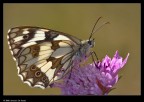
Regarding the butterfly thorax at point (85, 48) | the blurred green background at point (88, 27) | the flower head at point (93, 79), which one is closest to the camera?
the flower head at point (93, 79)

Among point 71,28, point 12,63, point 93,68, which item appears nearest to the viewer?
point 93,68

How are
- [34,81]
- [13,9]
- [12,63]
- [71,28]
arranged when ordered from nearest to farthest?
[34,81]
[12,63]
[71,28]
[13,9]

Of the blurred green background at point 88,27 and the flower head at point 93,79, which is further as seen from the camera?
the blurred green background at point 88,27

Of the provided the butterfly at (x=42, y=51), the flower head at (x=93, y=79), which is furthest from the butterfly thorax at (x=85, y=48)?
the flower head at (x=93, y=79)

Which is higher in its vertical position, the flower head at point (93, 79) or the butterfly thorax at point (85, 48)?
the butterfly thorax at point (85, 48)

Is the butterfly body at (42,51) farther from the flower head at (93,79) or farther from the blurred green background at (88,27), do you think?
the blurred green background at (88,27)

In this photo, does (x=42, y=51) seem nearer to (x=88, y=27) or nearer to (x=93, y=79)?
(x=93, y=79)

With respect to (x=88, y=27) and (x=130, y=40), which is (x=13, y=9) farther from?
(x=130, y=40)

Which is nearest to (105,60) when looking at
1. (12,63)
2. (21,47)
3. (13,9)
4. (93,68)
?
(93,68)
